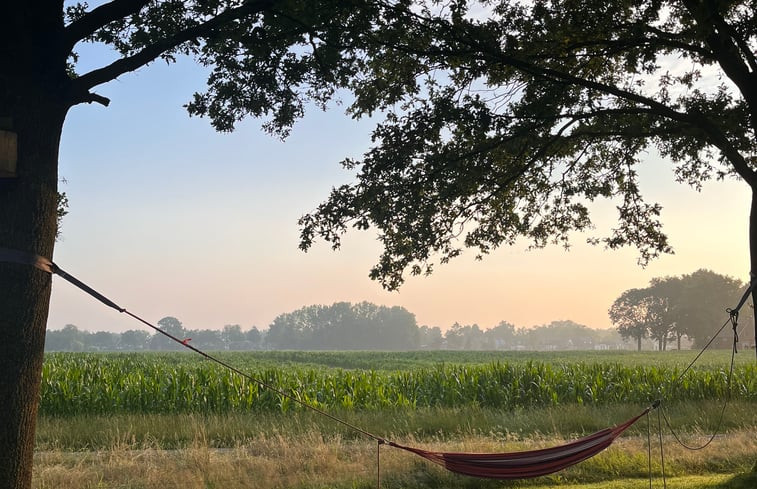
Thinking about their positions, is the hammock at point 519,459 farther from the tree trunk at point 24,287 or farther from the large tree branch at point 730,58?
the large tree branch at point 730,58

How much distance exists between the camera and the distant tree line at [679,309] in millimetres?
90438

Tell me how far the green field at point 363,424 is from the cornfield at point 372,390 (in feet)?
0.13

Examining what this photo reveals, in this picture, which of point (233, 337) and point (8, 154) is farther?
point (233, 337)

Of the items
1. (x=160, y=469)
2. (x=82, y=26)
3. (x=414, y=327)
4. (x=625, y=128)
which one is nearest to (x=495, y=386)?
(x=625, y=128)

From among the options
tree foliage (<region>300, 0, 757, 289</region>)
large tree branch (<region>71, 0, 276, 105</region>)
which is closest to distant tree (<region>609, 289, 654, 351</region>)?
tree foliage (<region>300, 0, 757, 289</region>)

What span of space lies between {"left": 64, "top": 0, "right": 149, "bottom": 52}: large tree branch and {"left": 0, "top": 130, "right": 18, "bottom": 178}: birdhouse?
1295mm

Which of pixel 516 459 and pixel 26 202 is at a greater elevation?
pixel 26 202

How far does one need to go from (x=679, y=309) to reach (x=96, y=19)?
97.8 metres

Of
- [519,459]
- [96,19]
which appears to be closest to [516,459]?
[519,459]

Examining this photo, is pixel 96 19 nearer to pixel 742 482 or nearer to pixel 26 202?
pixel 26 202

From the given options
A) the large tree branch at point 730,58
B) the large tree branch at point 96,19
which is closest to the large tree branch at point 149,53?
the large tree branch at point 96,19

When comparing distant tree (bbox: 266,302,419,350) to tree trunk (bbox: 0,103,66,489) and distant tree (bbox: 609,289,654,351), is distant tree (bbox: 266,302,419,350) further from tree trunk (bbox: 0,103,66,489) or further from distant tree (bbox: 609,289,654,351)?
tree trunk (bbox: 0,103,66,489)

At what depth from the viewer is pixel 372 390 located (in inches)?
624

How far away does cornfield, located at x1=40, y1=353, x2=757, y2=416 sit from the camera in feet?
49.5
